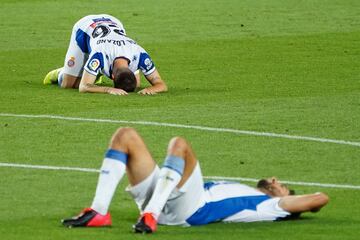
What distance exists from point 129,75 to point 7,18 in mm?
10487

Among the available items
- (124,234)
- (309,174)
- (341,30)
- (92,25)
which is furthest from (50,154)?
(341,30)

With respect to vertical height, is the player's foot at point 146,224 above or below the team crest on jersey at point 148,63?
below

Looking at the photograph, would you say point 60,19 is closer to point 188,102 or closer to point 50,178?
point 188,102

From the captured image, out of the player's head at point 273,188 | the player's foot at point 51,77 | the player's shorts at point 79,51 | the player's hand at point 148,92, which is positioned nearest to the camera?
the player's head at point 273,188

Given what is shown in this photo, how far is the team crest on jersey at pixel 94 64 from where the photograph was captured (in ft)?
62.1

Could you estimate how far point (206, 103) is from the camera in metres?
18.2

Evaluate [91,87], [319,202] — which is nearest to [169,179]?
[319,202]

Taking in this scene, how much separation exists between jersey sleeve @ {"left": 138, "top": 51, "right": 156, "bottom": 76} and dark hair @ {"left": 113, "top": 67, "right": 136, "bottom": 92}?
1.00 ft

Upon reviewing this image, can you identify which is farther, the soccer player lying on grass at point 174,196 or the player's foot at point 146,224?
the soccer player lying on grass at point 174,196

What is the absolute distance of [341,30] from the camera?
1045 inches

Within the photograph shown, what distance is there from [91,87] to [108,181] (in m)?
8.18

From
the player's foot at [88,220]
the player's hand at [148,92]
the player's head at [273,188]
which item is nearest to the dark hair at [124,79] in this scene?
the player's hand at [148,92]

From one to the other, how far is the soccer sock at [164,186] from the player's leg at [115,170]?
26cm

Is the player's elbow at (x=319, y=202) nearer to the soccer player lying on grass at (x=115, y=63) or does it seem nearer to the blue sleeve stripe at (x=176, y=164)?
the blue sleeve stripe at (x=176, y=164)
